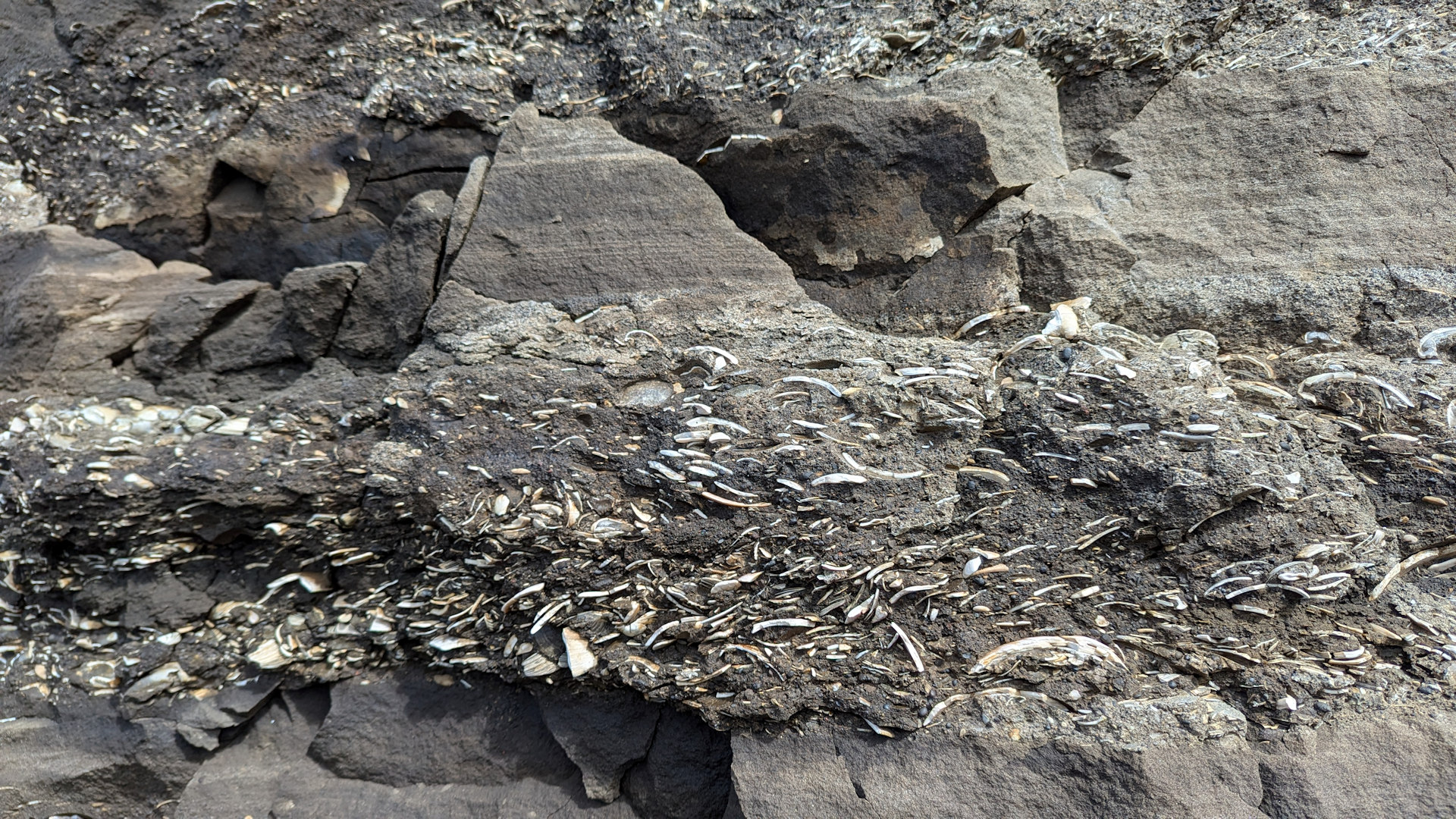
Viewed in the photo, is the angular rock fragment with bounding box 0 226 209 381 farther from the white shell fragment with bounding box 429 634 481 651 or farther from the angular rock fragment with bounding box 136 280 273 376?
the white shell fragment with bounding box 429 634 481 651

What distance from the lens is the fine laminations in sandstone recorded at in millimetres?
1959

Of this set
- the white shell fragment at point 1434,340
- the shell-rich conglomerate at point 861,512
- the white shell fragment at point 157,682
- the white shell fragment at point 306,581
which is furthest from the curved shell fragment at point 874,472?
the white shell fragment at point 157,682

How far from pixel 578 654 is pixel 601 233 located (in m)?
1.27

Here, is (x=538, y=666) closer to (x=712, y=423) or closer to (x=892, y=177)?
(x=712, y=423)

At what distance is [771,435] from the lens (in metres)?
2.11

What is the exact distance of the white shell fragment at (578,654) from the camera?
212 cm

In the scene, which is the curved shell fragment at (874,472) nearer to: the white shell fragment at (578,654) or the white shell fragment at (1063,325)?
the white shell fragment at (1063,325)

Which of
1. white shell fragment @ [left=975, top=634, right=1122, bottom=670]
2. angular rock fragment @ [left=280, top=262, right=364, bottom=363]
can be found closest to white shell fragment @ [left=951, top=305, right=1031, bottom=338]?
white shell fragment @ [left=975, top=634, right=1122, bottom=670]

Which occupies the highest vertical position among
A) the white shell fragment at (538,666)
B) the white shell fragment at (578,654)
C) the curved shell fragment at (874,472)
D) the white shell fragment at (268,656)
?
the curved shell fragment at (874,472)

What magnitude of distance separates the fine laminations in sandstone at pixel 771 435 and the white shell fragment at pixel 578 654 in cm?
1

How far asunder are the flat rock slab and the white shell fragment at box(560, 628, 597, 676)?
3.33 feet

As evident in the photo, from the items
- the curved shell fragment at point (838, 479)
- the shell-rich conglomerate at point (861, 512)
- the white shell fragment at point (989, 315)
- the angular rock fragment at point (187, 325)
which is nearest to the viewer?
the shell-rich conglomerate at point (861, 512)

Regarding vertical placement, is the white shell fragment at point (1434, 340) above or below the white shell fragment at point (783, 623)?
above

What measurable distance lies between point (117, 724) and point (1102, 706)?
9.60ft
